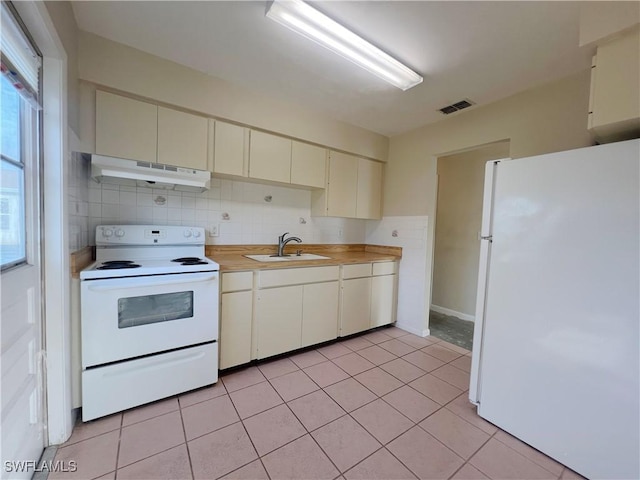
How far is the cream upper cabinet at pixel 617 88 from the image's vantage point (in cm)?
124

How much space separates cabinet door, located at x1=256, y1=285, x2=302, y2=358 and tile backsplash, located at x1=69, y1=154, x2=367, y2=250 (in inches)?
28.7

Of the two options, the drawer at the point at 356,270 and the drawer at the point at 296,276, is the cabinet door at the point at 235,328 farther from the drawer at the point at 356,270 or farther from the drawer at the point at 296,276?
the drawer at the point at 356,270

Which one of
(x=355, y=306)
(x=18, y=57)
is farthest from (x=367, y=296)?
(x=18, y=57)

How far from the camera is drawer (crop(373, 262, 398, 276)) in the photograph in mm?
2934

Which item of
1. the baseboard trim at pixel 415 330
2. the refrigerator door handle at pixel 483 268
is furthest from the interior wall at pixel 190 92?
the baseboard trim at pixel 415 330

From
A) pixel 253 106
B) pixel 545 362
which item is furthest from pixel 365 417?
pixel 253 106

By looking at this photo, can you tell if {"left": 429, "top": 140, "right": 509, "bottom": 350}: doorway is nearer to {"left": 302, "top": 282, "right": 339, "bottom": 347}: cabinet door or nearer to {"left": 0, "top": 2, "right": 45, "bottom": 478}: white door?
{"left": 302, "top": 282, "right": 339, "bottom": 347}: cabinet door

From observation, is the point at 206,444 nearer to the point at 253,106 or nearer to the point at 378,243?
the point at 253,106

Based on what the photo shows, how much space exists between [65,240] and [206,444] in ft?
4.28

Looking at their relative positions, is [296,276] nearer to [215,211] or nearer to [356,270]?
[356,270]

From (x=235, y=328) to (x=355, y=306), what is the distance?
4.18ft

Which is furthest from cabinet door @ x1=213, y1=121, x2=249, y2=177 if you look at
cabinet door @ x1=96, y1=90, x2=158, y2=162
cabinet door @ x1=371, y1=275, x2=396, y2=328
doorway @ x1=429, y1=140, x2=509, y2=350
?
doorway @ x1=429, y1=140, x2=509, y2=350

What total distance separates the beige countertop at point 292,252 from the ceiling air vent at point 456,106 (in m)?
1.53

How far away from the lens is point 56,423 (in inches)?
53.5
